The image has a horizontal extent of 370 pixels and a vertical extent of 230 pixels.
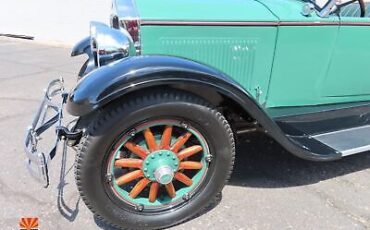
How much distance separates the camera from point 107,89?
1.91 meters

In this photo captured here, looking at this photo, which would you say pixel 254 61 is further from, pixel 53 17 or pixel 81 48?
pixel 53 17

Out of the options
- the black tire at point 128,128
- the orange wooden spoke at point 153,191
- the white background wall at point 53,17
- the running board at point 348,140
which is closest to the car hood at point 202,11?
the black tire at point 128,128

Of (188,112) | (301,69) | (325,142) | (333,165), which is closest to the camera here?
(188,112)

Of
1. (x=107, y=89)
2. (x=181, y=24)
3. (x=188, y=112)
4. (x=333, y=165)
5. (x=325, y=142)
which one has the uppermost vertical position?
(x=181, y=24)

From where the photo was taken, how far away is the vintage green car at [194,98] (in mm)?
2006

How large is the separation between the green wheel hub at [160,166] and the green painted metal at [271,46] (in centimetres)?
68

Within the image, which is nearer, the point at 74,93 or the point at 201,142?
the point at 74,93

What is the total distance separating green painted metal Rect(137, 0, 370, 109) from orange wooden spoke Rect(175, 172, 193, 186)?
756 millimetres

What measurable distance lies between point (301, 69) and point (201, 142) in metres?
1.06

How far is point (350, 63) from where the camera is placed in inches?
115

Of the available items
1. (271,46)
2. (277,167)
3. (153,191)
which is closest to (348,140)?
(277,167)

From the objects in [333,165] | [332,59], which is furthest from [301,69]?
[333,165]

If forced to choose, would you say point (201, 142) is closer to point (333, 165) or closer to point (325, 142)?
point (325, 142)

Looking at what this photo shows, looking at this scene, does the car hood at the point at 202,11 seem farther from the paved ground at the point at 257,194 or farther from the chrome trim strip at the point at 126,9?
the paved ground at the point at 257,194
